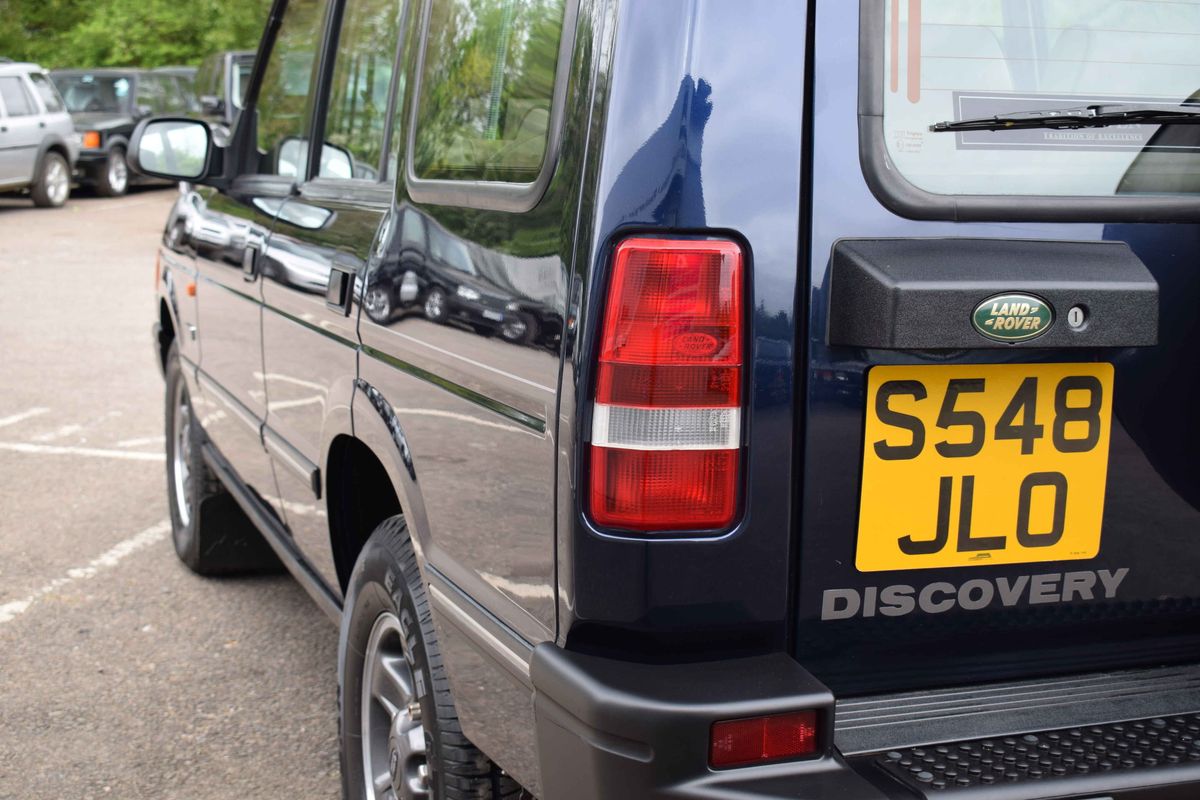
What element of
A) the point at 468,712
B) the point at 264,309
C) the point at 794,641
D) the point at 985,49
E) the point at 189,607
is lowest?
the point at 189,607

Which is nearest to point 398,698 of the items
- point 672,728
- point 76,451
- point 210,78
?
point 672,728

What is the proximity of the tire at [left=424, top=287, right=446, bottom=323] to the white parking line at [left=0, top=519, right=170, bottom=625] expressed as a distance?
2741mm

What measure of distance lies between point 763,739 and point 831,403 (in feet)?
1.43

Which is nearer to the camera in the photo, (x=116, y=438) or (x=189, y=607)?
(x=189, y=607)

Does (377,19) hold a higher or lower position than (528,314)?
higher

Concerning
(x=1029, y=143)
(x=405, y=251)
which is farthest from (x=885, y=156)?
(x=405, y=251)

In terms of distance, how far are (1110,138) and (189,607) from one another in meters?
3.46

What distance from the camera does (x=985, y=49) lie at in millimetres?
1776

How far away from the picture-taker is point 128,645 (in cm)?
403

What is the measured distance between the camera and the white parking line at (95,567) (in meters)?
4.32

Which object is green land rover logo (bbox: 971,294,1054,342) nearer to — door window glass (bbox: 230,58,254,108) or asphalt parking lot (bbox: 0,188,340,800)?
asphalt parking lot (bbox: 0,188,340,800)

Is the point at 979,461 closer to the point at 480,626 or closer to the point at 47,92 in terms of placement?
the point at 480,626

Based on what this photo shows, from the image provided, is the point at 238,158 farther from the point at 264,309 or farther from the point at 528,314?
the point at 528,314

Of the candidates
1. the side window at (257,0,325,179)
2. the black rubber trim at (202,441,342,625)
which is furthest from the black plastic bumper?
the side window at (257,0,325,179)
